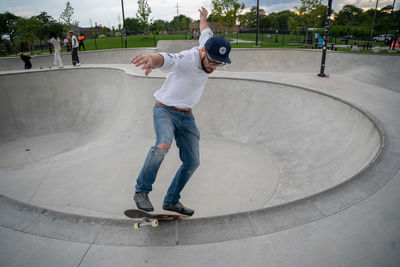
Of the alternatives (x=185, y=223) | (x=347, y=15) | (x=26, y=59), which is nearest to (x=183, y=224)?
(x=185, y=223)

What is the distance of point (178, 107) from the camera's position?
2.78m

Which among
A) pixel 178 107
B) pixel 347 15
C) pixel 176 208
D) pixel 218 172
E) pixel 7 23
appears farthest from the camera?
pixel 347 15

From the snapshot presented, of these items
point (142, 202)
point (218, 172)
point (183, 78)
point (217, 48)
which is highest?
point (217, 48)

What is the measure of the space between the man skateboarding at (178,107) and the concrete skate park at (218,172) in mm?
443

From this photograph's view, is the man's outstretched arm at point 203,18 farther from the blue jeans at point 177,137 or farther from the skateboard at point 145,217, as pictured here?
the skateboard at point 145,217

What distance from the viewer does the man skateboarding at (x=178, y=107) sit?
2.50 metres

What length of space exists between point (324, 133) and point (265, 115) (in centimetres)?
223

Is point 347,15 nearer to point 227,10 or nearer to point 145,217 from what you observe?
A: point 227,10

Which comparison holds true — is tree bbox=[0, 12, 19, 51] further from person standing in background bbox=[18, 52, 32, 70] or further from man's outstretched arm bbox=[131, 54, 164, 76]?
man's outstretched arm bbox=[131, 54, 164, 76]

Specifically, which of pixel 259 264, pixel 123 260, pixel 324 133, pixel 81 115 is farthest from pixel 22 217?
pixel 81 115

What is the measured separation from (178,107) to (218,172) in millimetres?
3185

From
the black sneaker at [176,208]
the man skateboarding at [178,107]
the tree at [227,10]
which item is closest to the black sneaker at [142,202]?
the man skateboarding at [178,107]

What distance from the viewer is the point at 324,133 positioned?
6195mm

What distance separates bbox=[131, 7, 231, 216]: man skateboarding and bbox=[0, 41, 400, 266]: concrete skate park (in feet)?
1.45
